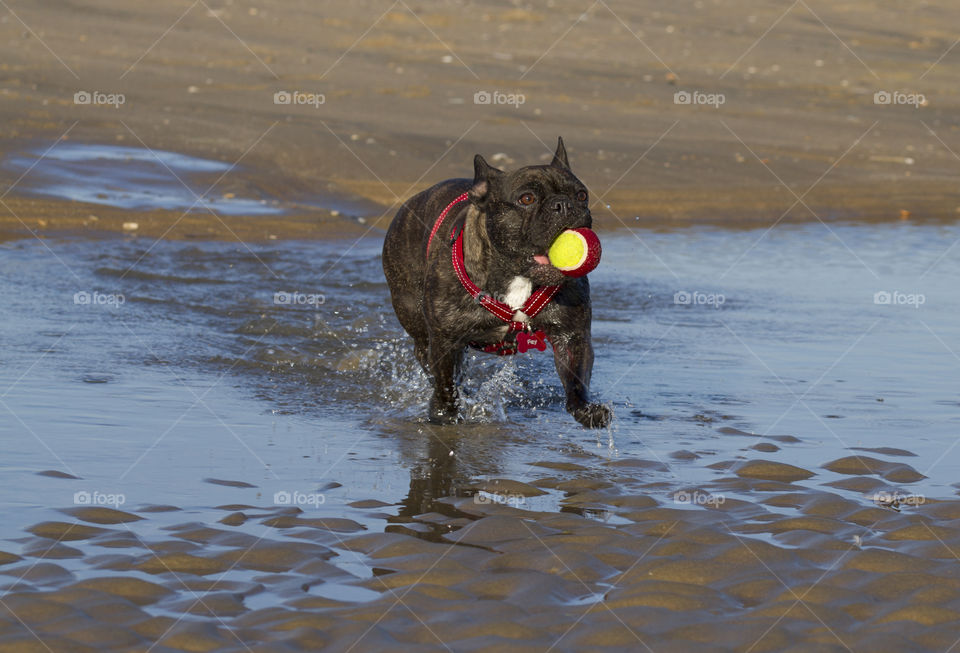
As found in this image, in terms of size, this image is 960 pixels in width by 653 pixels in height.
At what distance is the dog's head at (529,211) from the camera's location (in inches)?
272

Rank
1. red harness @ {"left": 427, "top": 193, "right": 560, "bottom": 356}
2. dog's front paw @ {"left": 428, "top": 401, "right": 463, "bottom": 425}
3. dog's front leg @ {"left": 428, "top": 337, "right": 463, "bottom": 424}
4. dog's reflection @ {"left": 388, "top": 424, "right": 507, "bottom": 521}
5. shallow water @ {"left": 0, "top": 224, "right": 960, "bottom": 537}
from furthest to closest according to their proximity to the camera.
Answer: dog's front paw @ {"left": 428, "top": 401, "right": 463, "bottom": 425}
dog's front leg @ {"left": 428, "top": 337, "right": 463, "bottom": 424}
red harness @ {"left": 427, "top": 193, "right": 560, "bottom": 356}
shallow water @ {"left": 0, "top": 224, "right": 960, "bottom": 537}
dog's reflection @ {"left": 388, "top": 424, "right": 507, "bottom": 521}

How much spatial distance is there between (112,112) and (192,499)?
12.3 meters

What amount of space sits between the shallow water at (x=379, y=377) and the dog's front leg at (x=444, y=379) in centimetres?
17

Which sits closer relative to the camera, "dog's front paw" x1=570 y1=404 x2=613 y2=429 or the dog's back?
"dog's front paw" x1=570 y1=404 x2=613 y2=429

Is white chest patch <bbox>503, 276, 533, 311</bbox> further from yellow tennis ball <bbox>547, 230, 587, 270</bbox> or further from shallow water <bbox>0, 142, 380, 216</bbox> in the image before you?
shallow water <bbox>0, 142, 380, 216</bbox>

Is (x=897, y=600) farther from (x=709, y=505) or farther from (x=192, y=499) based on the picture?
(x=192, y=499)

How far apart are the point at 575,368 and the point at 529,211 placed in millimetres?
968

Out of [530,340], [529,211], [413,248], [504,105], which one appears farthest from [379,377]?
[504,105]

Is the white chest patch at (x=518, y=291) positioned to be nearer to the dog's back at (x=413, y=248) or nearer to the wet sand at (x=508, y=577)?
the dog's back at (x=413, y=248)

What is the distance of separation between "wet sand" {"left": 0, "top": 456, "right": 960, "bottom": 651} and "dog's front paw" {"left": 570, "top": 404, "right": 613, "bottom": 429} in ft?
2.82

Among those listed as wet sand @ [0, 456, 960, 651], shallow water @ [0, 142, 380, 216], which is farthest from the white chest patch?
shallow water @ [0, 142, 380, 216]

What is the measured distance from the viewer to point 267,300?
11.1m

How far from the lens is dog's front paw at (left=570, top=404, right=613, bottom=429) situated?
7.14 metres

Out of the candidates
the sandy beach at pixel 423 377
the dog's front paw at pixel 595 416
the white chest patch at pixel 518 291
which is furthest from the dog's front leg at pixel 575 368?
the white chest patch at pixel 518 291
